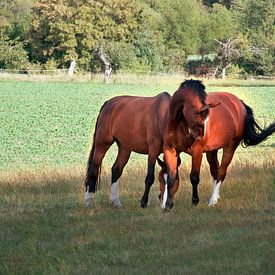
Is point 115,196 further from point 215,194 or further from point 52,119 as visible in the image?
point 52,119

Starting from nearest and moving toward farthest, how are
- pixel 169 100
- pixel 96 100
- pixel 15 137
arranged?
1. pixel 169 100
2. pixel 15 137
3. pixel 96 100

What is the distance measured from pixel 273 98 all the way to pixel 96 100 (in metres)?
11.6

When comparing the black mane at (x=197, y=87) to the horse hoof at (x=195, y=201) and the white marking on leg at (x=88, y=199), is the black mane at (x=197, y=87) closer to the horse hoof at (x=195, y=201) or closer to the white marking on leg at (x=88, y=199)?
the horse hoof at (x=195, y=201)

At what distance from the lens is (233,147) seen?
387 inches

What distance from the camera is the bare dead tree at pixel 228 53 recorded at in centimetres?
7438

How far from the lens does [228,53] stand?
7550 cm

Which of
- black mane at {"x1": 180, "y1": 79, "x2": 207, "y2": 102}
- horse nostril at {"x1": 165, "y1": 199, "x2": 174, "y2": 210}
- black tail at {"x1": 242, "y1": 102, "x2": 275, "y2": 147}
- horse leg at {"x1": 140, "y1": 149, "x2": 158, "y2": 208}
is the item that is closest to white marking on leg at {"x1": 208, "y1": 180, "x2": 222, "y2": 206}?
horse nostril at {"x1": 165, "y1": 199, "x2": 174, "y2": 210}

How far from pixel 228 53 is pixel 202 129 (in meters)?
68.6

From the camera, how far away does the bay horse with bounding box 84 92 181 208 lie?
9.02m

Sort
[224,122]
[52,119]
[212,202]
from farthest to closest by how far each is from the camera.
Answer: [52,119]
[224,122]
[212,202]

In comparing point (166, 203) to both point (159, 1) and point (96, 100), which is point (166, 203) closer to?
point (96, 100)

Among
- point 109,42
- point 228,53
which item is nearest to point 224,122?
point 109,42

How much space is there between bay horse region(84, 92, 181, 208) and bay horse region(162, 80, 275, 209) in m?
0.28

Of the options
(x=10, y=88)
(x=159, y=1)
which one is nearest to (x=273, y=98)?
(x=10, y=88)
